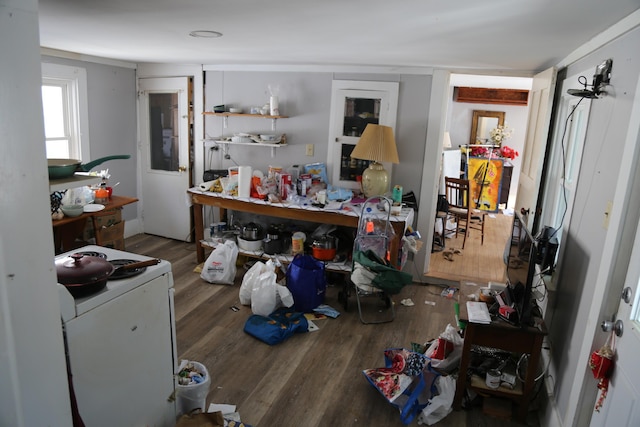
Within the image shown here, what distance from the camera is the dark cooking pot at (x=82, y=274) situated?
1.49 meters

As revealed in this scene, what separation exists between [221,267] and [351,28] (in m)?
2.61

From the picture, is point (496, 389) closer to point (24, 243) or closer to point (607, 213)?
point (607, 213)

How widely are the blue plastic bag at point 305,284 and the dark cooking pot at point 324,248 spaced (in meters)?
0.36

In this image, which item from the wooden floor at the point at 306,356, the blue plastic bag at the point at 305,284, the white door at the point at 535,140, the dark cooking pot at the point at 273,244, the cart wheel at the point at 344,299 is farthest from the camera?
the dark cooking pot at the point at 273,244

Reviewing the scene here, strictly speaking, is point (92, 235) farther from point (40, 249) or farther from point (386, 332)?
point (40, 249)

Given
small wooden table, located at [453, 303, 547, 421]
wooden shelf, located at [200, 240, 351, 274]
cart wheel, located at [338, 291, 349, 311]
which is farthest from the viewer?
wooden shelf, located at [200, 240, 351, 274]

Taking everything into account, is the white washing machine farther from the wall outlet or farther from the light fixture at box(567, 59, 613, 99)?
the light fixture at box(567, 59, 613, 99)

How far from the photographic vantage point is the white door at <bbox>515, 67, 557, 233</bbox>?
313 centimetres

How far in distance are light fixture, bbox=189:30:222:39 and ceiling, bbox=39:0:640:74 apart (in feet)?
0.16

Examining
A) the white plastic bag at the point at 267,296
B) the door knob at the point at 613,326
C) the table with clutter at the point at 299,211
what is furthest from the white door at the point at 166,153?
the door knob at the point at 613,326

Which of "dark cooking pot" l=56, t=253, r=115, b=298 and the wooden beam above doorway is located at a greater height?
the wooden beam above doorway

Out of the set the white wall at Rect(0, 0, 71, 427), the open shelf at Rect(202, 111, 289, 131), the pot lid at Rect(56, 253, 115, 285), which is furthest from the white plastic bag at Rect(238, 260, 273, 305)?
the white wall at Rect(0, 0, 71, 427)

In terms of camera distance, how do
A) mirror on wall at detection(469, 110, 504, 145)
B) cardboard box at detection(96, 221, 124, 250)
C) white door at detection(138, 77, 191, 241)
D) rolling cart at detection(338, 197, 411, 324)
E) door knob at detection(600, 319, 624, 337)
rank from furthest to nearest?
1. mirror on wall at detection(469, 110, 504, 145)
2. white door at detection(138, 77, 191, 241)
3. cardboard box at detection(96, 221, 124, 250)
4. rolling cart at detection(338, 197, 411, 324)
5. door knob at detection(600, 319, 624, 337)

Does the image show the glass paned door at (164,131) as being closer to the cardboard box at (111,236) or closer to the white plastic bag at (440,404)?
the cardboard box at (111,236)
